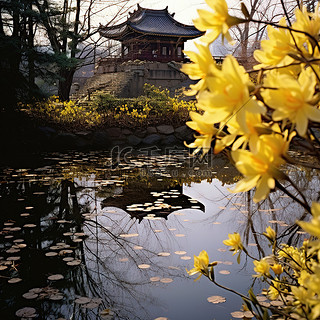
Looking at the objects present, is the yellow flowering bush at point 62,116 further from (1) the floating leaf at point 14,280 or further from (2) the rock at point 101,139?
(1) the floating leaf at point 14,280

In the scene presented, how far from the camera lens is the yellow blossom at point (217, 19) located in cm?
A: 71

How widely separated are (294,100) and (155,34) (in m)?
24.3

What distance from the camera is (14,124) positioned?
9.09m

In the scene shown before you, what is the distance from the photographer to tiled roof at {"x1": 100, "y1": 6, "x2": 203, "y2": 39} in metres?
23.4

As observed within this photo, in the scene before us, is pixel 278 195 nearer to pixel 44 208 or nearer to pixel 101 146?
pixel 44 208

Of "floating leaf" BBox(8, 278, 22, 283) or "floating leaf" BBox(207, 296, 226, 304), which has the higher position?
"floating leaf" BBox(8, 278, 22, 283)

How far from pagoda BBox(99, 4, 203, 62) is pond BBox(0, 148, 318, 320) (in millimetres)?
18751

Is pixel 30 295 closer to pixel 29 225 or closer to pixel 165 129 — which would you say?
pixel 29 225

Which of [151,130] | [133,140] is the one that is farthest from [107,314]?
[151,130]

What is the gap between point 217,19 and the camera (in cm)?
73

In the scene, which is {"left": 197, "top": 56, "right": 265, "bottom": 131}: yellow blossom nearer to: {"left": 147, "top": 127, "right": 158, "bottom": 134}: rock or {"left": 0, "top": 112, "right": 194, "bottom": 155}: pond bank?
{"left": 0, "top": 112, "right": 194, "bottom": 155}: pond bank

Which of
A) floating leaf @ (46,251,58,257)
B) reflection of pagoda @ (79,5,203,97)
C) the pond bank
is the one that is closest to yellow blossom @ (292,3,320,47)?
floating leaf @ (46,251,58,257)

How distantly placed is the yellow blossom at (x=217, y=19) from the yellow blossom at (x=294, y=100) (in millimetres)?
214

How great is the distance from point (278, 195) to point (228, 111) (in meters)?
4.61
